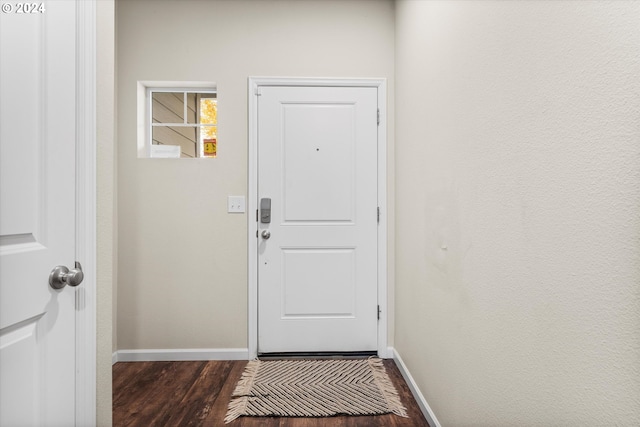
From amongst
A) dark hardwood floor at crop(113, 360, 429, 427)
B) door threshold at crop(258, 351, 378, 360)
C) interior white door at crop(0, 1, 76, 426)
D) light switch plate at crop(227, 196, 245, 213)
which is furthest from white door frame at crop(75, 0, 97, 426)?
door threshold at crop(258, 351, 378, 360)

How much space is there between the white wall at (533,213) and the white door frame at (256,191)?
2.41ft

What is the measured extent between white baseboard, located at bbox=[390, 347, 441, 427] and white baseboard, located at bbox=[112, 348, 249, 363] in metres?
1.08

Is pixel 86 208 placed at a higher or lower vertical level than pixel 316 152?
lower

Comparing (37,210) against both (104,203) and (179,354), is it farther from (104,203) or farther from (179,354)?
(179,354)

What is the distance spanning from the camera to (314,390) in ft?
6.89

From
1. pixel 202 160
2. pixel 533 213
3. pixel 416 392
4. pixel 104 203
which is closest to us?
pixel 533 213

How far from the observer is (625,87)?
706 millimetres

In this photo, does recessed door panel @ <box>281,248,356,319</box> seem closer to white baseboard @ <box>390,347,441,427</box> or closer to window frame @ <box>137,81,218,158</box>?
white baseboard @ <box>390,347,441,427</box>

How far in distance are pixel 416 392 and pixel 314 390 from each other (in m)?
0.60

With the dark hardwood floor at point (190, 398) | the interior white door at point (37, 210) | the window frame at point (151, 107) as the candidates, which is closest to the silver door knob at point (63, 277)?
the interior white door at point (37, 210)

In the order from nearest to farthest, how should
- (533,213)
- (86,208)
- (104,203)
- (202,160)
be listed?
(533,213) → (86,208) → (104,203) → (202,160)

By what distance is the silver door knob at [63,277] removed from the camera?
106 cm

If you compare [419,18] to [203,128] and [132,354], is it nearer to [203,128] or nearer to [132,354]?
[203,128]

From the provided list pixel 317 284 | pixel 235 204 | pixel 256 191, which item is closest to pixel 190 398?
pixel 317 284
